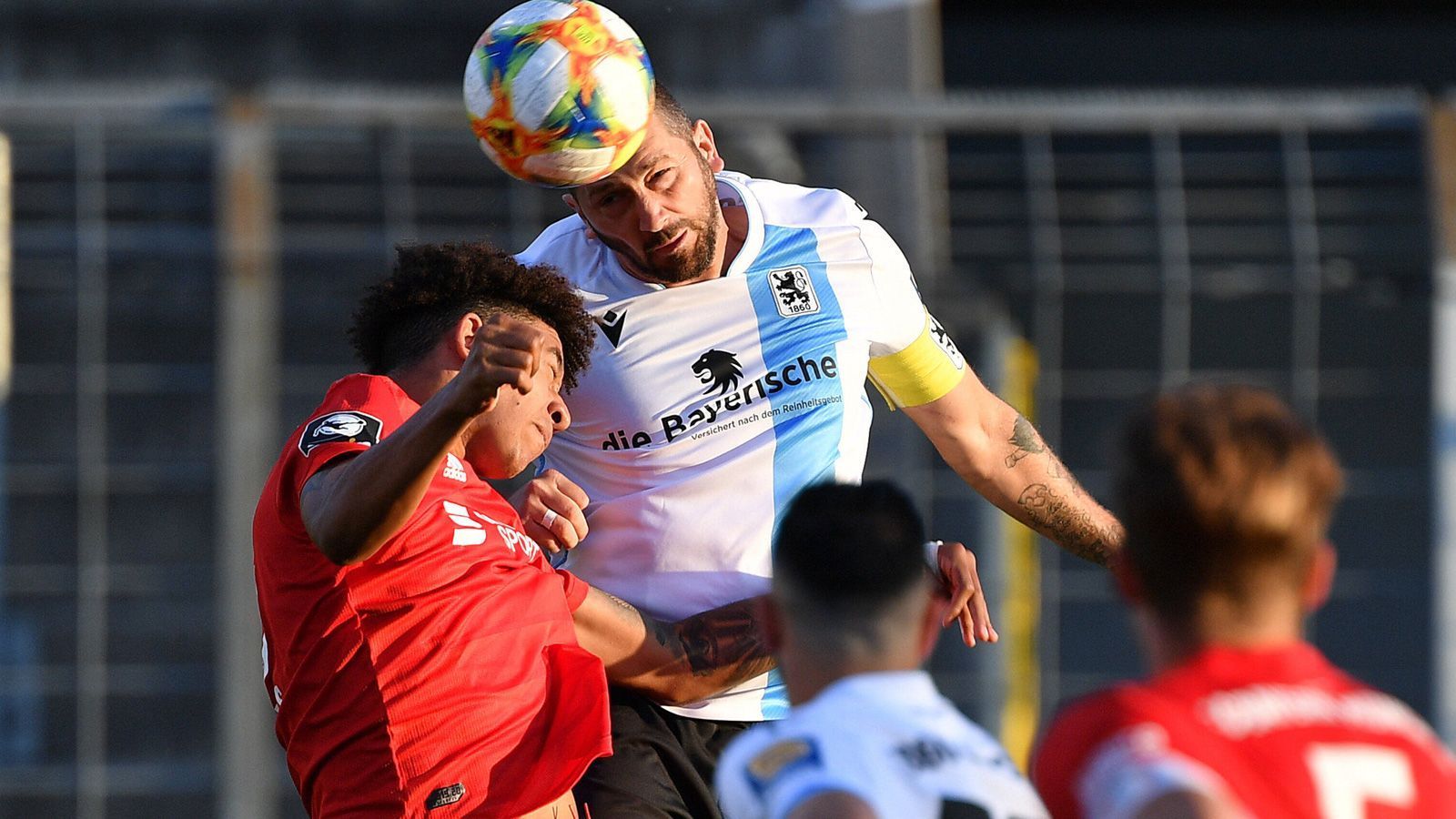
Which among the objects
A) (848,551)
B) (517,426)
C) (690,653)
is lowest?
(690,653)

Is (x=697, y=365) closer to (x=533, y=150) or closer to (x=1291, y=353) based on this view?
(x=533, y=150)

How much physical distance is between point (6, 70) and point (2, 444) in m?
5.42

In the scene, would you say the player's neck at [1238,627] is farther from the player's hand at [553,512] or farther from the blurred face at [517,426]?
the player's hand at [553,512]

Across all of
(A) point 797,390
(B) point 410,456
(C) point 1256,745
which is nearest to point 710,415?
(A) point 797,390

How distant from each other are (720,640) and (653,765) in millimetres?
313

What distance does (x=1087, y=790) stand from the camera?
2.22 meters

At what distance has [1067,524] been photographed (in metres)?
4.36

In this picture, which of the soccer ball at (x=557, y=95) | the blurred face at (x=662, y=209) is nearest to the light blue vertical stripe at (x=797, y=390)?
the blurred face at (x=662, y=209)

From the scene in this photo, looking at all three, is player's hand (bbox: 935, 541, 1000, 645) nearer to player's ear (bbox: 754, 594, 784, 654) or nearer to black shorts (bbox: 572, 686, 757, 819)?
black shorts (bbox: 572, 686, 757, 819)

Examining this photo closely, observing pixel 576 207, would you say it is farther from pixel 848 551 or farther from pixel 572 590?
pixel 848 551

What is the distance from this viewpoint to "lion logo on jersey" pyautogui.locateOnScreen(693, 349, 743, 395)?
13.5 feet

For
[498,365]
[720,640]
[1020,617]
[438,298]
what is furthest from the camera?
[1020,617]

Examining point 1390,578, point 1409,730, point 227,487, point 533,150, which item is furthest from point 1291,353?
point 1409,730

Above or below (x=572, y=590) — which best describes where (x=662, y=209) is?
above
